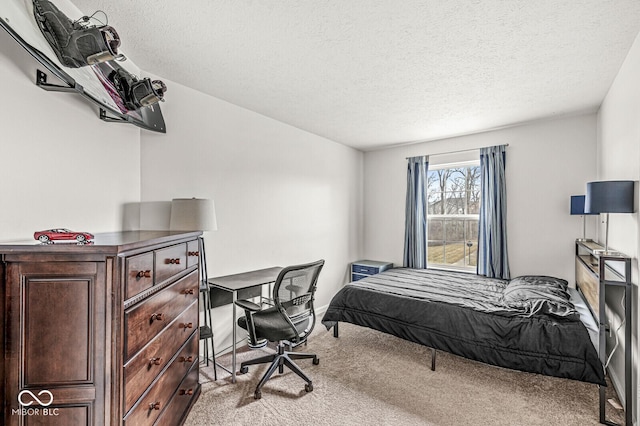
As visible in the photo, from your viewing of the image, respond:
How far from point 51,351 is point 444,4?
98.7 inches

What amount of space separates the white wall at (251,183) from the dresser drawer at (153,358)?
1.06m

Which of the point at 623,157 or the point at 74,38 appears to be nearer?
the point at 74,38

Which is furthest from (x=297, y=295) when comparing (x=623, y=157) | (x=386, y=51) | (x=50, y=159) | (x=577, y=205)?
(x=577, y=205)

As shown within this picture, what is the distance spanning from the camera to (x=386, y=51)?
219 cm

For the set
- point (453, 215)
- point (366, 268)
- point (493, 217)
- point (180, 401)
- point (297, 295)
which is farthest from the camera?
point (366, 268)

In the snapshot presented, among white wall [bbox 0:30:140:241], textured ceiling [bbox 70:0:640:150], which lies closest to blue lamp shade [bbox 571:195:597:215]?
textured ceiling [bbox 70:0:640:150]

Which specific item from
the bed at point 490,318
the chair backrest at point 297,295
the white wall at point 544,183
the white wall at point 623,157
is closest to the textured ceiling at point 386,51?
the white wall at point 623,157

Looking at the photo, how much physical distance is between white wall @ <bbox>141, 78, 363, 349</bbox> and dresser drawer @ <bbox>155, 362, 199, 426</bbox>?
2.68 feet

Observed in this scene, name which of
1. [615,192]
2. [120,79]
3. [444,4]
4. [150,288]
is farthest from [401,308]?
[120,79]

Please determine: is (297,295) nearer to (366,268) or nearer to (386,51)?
(386,51)

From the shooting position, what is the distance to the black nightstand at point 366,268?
4866 mm

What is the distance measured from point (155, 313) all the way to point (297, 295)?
1171 mm

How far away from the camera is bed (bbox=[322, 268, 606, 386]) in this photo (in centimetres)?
227

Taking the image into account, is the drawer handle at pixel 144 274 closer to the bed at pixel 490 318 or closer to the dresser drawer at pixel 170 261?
the dresser drawer at pixel 170 261
